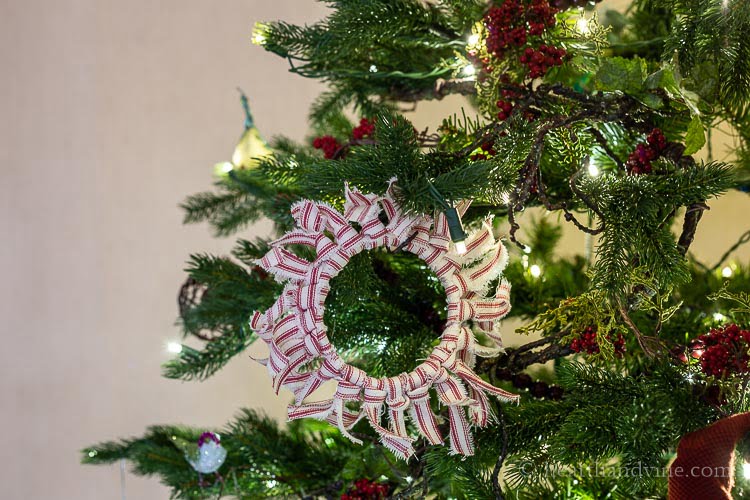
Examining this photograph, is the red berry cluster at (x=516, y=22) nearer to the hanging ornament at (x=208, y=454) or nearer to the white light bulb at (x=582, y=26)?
the white light bulb at (x=582, y=26)

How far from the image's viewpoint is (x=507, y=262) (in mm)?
494

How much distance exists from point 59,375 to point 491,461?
3.09ft

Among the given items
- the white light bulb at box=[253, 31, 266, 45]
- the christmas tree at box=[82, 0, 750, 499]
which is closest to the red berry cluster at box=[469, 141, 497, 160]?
the christmas tree at box=[82, 0, 750, 499]

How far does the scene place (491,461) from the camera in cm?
54

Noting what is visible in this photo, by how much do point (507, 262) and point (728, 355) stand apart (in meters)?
0.15

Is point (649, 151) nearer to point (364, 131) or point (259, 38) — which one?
point (364, 131)

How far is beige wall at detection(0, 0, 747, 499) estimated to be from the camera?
1208mm

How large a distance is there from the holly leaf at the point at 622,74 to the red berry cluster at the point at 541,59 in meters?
0.04

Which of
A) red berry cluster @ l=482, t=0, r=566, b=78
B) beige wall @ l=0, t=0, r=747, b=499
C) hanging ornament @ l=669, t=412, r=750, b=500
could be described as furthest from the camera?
beige wall @ l=0, t=0, r=747, b=499

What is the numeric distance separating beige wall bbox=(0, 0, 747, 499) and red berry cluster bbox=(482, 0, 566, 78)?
78 centimetres

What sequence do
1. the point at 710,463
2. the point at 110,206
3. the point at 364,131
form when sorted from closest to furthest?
the point at 710,463 < the point at 364,131 < the point at 110,206

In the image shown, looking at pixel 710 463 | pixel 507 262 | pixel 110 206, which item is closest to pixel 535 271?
pixel 507 262

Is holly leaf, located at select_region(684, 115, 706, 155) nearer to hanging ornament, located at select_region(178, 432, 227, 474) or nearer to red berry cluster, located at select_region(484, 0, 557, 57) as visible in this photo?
red berry cluster, located at select_region(484, 0, 557, 57)

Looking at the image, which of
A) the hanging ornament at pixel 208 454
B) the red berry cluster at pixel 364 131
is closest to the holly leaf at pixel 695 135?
the red berry cluster at pixel 364 131
